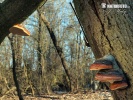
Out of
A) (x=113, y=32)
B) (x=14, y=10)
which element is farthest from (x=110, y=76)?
(x=14, y=10)

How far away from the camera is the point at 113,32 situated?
1.46 metres

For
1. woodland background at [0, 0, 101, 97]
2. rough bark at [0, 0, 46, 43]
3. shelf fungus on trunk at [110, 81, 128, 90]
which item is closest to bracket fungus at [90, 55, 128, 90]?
shelf fungus on trunk at [110, 81, 128, 90]

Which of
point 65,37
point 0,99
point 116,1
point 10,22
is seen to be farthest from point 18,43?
point 116,1

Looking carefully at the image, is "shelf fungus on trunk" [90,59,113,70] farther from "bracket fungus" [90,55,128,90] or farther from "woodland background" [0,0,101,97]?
"woodland background" [0,0,101,97]

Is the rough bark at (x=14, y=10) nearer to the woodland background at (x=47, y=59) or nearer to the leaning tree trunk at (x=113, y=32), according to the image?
the leaning tree trunk at (x=113, y=32)

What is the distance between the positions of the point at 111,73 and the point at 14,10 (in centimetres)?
139

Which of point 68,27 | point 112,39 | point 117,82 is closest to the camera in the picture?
point 117,82

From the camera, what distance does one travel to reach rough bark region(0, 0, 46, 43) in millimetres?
2371

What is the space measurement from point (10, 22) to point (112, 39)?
1357mm

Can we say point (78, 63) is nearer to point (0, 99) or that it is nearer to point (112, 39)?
point (0, 99)

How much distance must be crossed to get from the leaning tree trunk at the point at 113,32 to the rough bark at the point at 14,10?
0.90 metres

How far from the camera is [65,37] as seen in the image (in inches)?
829

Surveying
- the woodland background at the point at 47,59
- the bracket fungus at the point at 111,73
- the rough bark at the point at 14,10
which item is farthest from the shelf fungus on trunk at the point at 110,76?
the woodland background at the point at 47,59

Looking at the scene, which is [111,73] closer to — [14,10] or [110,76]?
[110,76]
